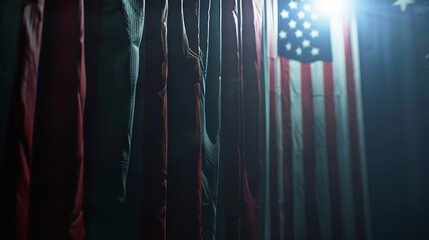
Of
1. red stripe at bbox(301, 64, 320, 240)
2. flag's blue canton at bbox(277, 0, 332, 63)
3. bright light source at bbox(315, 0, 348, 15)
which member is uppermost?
bright light source at bbox(315, 0, 348, 15)

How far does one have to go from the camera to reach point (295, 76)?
1.68 meters

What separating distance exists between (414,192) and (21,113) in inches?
76.5

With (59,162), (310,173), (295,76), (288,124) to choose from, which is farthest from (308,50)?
(59,162)

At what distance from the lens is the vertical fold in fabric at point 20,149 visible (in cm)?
62

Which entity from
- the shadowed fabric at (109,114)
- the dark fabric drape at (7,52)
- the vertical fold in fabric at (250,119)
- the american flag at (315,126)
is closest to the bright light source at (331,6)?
the american flag at (315,126)

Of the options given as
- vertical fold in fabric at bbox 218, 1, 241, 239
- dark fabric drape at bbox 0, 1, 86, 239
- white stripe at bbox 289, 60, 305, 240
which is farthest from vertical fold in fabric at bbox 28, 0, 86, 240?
white stripe at bbox 289, 60, 305, 240

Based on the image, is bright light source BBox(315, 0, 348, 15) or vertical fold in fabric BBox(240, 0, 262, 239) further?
bright light source BBox(315, 0, 348, 15)

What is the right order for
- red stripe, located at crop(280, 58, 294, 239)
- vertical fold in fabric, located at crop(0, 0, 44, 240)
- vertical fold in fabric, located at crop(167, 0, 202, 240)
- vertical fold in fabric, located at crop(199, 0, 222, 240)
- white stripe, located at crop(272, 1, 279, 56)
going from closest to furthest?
vertical fold in fabric, located at crop(0, 0, 44, 240) < vertical fold in fabric, located at crop(167, 0, 202, 240) < vertical fold in fabric, located at crop(199, 0, 222, 240) < red stripe, located at crop(280, 58, 294, 239) < white stripe, located at crop(272, 1, 279, 56)

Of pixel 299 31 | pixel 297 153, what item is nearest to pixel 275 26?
pixel 299 31

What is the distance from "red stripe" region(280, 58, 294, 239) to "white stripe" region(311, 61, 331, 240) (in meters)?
0.16

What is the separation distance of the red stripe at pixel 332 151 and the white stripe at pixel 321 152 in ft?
0.06

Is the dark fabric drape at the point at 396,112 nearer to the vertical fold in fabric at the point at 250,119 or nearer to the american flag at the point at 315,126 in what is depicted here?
the american flag at the point at 315,126

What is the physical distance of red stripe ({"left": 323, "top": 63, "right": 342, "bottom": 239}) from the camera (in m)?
1.61

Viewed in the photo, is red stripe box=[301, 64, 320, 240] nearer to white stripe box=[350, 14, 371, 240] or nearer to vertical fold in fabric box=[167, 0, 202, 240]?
white stripe box=[350, 14, 371, 240]
